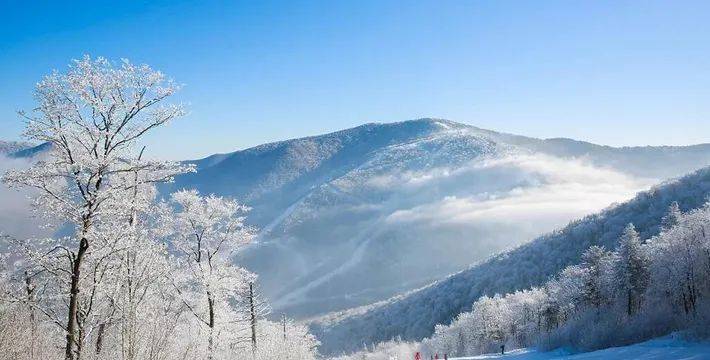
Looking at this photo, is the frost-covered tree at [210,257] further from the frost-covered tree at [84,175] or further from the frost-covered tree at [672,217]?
the frost-covered tree at [672,217]

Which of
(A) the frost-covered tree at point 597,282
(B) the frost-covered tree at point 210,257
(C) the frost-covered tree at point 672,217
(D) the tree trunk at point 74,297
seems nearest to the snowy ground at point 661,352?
(D) the tree trunk at point 74,297

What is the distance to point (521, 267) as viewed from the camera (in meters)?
147

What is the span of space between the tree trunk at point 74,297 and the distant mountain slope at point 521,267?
4964 inches

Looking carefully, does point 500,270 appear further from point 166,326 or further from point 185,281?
point 166,326

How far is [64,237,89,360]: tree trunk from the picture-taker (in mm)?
9664

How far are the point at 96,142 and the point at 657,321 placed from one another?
16.1 m

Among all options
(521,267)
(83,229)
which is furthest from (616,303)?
(521,267)

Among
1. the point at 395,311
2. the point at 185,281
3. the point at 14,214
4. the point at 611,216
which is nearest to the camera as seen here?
the point at 14,214

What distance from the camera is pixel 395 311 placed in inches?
6590

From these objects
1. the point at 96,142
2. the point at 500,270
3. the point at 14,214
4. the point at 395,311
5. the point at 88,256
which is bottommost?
the point at 395,311

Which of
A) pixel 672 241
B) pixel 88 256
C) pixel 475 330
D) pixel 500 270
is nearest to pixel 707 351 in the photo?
pixel 88 256

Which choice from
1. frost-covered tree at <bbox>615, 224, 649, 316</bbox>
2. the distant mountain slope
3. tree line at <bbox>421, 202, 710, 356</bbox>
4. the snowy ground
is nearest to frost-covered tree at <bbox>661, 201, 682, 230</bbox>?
tree line at <bbox>421, 202, 710, 356</bbox>

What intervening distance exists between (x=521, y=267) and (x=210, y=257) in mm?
A: 137144

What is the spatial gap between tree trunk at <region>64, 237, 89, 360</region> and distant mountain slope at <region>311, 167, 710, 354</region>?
12608cm
